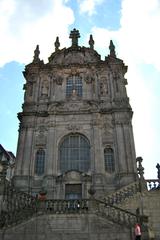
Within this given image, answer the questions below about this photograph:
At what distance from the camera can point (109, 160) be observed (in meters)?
21.1

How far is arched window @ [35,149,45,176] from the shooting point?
21039mm

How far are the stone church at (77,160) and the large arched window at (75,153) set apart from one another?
7cm

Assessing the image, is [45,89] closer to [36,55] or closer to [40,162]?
[36,55]

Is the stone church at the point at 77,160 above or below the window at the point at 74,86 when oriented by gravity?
below

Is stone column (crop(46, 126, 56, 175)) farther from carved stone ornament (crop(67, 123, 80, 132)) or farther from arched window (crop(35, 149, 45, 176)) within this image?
carved stone ornament (crop(67, 123, 80, 132))

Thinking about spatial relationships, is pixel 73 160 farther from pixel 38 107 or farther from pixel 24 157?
pixel 38 107

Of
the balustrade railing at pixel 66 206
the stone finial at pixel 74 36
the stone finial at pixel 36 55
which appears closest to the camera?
the balustrade railing at pixel 66 206

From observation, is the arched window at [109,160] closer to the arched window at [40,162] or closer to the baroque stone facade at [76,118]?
the baroque stone facade at [76,118]

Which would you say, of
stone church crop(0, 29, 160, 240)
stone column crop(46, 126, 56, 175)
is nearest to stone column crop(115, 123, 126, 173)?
stone church crop(0, 29, 160, 240)

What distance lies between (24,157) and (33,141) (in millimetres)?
1475

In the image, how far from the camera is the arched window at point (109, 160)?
2070 centimetres

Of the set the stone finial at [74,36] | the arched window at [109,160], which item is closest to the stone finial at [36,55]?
the stone finial at [74,36]

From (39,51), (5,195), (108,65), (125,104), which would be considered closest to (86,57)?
(108,65)

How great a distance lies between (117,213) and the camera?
14297mm
